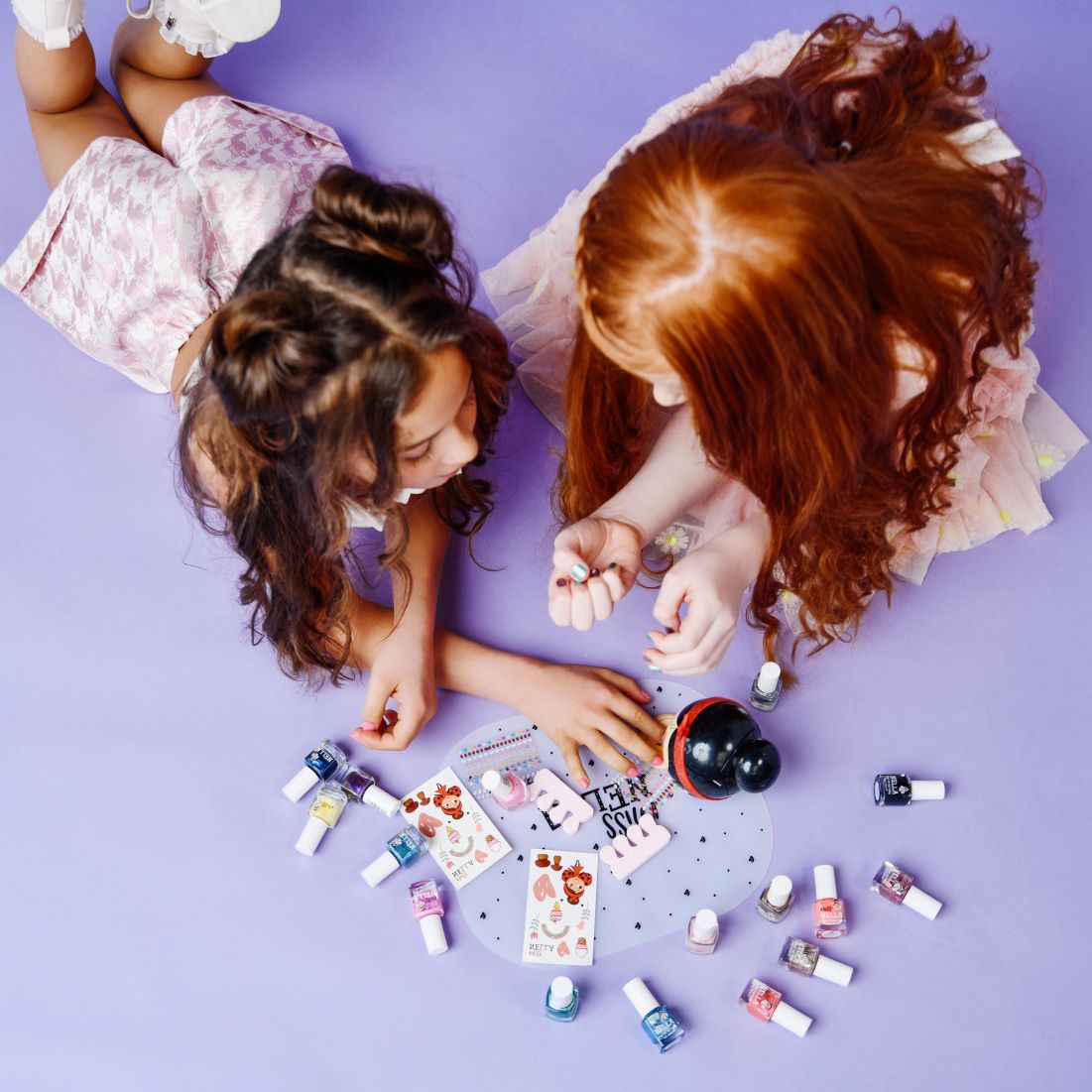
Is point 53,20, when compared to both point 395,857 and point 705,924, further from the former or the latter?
point 705,924

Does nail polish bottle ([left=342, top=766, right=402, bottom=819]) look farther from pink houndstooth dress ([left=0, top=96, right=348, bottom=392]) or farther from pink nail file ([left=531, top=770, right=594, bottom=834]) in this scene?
pink houndstooth dress ([left=0, top=96, right=348, bottom=392])

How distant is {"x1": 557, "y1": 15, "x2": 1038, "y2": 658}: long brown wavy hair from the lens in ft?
2.66

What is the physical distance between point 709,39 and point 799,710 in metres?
1.03

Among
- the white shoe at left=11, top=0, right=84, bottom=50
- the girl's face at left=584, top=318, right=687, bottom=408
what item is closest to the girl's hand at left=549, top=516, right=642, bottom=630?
the girl's face at left=584, top=318, right=687, bottom=408

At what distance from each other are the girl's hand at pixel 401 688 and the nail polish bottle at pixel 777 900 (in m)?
0.43

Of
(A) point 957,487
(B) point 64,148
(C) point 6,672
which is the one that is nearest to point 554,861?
(A) point 957,487

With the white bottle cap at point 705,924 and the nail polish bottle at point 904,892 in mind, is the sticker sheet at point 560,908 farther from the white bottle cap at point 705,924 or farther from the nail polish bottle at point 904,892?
the nail polish bottle at point 904,892

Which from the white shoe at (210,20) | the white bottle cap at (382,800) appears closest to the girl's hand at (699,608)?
the white bottle cap at (382,800)

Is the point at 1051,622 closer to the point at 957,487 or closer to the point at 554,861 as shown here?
the point at 957,487

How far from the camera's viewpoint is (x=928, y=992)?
116cm

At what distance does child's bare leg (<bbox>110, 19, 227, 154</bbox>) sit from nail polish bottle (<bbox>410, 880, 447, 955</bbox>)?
1.10 metres

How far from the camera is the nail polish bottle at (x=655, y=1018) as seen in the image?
112cm

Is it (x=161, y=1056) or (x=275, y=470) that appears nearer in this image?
(x=275, y=470)

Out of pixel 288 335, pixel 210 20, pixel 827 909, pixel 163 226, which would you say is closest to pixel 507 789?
pixel 827 909
